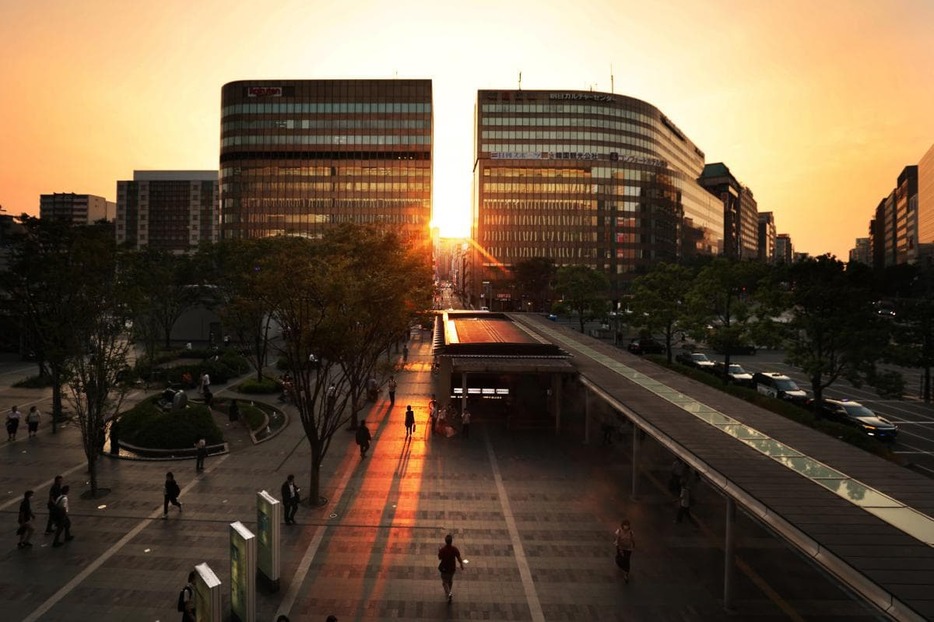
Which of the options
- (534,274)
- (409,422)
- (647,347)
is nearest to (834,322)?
(409,422)

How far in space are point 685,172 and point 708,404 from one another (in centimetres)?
16059

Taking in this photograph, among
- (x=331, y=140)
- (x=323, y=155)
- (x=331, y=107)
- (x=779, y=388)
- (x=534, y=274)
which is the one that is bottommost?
(x=779, y=388)

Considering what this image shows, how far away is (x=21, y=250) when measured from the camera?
2695cm

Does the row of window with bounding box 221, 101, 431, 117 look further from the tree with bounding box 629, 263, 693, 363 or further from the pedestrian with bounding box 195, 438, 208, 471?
the pedestrian with bounding box 195, 438, 208, 471

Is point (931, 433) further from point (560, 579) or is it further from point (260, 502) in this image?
point (260, 502)

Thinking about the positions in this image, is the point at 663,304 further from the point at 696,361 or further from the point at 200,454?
the point at 200,454

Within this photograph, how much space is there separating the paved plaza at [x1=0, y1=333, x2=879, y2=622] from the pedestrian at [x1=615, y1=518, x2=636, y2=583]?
0.36 m

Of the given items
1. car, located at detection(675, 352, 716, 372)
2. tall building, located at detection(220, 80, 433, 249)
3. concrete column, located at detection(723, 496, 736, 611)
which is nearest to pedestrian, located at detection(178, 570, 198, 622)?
concrete column, located at detection(723, 496, 736, 611)

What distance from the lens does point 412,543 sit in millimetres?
15500

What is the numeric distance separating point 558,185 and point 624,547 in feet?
410

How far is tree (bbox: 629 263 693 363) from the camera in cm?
4191

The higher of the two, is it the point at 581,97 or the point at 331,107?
the point at 581,97

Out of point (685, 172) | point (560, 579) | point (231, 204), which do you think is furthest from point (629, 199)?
point (560, 579)

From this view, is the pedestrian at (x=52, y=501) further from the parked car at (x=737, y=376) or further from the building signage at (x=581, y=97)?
the building signage at (x=581, y=97)
